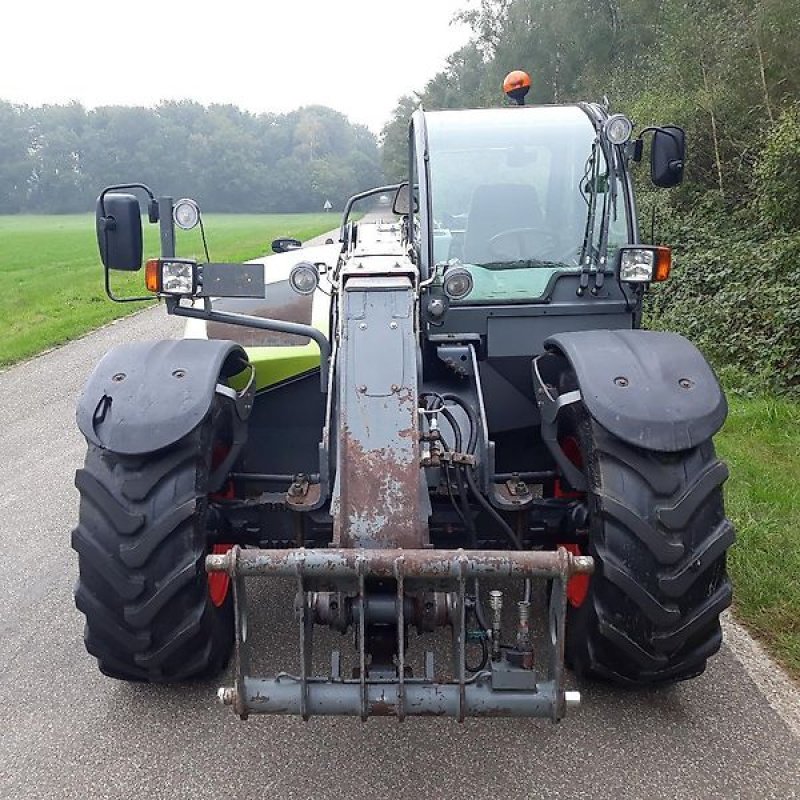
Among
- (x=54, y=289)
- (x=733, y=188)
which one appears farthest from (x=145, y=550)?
(x=54, y=289)

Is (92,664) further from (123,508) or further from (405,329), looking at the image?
(405,329)

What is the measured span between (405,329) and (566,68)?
31422mm

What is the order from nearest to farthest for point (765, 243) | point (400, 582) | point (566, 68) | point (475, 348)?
point (400, 582) < point (475, 348) < point (765, 243) < point (566, 68)

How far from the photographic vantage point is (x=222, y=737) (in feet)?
9.80

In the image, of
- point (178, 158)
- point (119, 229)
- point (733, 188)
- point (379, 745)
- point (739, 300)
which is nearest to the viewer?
point (379, 745)

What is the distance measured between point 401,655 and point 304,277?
1.44m

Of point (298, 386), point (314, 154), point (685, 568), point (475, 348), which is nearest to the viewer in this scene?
point (685, 568)

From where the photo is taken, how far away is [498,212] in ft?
13.3

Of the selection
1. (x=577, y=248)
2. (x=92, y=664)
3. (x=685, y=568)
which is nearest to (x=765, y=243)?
(x=577, y=248)

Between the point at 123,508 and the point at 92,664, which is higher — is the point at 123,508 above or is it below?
above

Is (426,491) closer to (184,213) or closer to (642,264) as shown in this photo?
(184,213)

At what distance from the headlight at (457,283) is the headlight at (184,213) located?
1047 mm

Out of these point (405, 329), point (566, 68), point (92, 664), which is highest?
point (566, 68)

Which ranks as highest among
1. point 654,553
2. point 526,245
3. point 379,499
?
point 526,245
